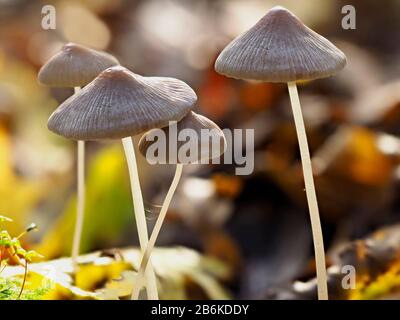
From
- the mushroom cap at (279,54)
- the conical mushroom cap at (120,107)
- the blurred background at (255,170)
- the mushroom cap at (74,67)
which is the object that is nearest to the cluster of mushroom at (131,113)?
the conical mushroom cap at (120,107)

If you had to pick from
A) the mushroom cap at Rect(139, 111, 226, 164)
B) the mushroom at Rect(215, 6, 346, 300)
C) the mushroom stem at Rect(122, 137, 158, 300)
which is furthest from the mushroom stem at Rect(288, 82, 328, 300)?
the mushroom stem at Rect(122, 137, 158, 300)

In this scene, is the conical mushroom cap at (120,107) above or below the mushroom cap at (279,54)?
below

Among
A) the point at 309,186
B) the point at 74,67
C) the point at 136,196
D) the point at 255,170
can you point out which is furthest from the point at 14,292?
the point at 255,170

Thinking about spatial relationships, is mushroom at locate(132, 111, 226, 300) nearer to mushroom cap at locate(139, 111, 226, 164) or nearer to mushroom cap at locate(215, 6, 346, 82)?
mushroom cap at locate(139, 111, 226, 164)

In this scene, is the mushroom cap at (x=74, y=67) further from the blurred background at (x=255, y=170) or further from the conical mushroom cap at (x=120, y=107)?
the blurred background at (x=255, y=170)

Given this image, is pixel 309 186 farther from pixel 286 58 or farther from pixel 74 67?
pixel 74 67

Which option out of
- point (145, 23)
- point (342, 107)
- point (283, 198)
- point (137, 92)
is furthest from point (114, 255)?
point (145, 23)

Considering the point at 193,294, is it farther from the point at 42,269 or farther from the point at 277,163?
the point at 277,163
